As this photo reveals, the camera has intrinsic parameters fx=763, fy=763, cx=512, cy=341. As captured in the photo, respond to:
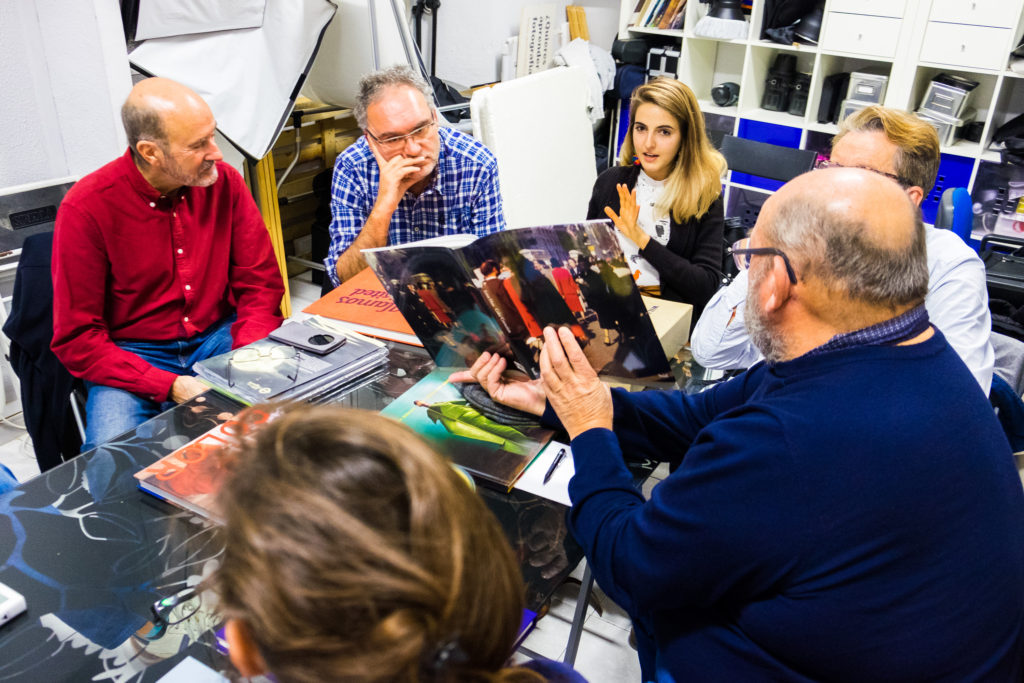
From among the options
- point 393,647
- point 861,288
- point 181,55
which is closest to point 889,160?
point 861,288

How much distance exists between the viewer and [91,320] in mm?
1842

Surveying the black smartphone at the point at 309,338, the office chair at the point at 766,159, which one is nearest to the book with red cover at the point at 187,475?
the black smartphone at the point at 309,338

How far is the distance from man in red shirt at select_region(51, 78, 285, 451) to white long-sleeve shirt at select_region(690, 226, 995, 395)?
3.87ft

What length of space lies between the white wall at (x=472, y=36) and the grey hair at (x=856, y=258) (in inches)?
153

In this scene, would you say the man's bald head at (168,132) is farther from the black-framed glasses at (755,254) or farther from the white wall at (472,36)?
the white wall at (472,36)

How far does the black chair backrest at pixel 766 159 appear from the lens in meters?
2.95

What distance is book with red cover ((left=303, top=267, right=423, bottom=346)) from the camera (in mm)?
1706

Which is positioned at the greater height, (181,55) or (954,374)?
(181,55)

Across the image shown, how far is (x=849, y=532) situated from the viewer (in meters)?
0.88

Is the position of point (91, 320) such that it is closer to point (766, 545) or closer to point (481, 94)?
point (766, 545)

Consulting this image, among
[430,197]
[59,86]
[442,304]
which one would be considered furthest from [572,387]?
[59,86]

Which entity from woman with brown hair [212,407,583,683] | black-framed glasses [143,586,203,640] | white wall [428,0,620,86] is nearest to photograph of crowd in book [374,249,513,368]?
black-framed glasses [143,586,203,640]

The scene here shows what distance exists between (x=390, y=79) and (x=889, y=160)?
1.34m

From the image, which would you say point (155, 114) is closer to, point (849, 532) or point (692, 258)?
point (692, 258)
